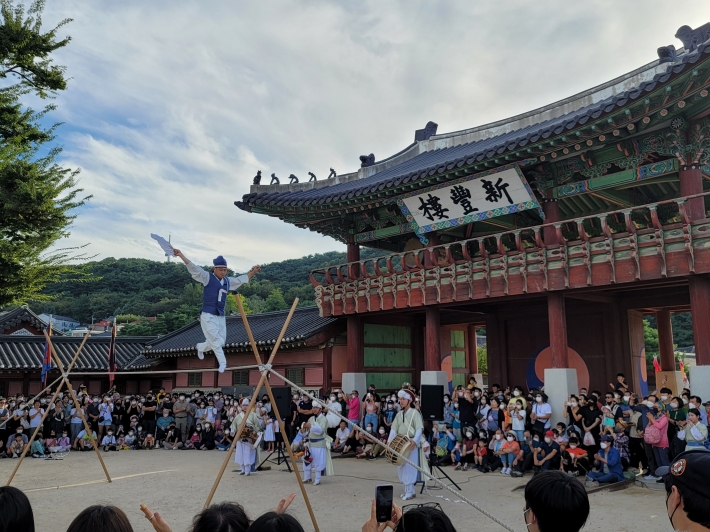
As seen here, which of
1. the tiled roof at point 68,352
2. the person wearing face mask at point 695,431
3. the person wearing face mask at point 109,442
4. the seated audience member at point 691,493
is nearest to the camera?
the seated audience member at point 691,493

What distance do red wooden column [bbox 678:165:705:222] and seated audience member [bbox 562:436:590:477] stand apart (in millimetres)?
4913

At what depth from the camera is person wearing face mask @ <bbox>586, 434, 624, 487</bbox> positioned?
33.6ft

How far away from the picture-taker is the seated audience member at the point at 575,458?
1077 centimetres

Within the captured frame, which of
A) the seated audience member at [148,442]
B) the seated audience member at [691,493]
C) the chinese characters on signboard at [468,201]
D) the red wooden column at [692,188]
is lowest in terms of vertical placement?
the seated audience member at [148,442]

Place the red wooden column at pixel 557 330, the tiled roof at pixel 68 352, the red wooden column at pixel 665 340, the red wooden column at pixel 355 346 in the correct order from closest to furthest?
the red wooden column at pixel 557 330
the red wooden column at pixel 665 340
the red wooden column at pixel 355 346
the tiled roof at pixel 68 352

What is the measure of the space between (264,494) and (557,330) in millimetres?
7353

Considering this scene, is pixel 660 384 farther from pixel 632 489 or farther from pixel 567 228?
pixel 632 489

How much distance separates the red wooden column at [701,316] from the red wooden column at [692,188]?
123 centimetres

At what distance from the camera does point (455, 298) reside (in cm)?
1455

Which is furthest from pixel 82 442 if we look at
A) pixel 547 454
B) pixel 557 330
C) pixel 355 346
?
pixel 557 330

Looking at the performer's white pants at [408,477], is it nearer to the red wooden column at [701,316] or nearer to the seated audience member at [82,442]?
the red wooden column at [701,316]

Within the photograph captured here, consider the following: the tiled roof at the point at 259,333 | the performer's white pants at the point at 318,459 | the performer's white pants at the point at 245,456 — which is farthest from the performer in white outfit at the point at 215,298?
the tiled roof at the point at 259,333

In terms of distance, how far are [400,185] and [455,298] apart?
10.7 feet

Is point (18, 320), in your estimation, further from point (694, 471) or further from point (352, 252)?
point (694, 471)
